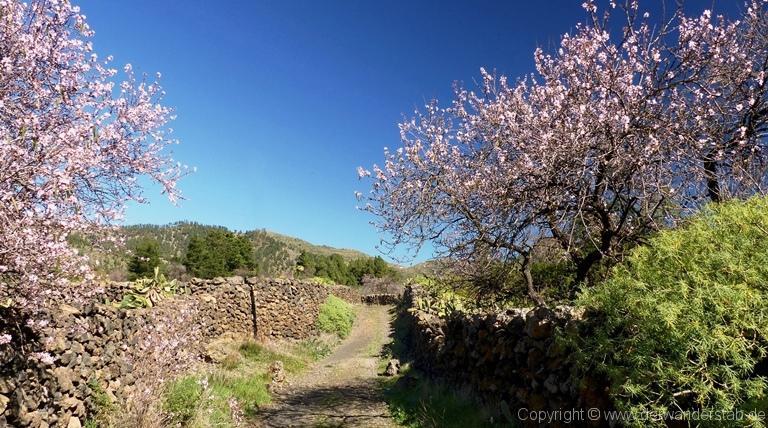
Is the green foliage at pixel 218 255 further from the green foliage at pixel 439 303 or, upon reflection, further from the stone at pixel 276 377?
the stone at pixel 276 377

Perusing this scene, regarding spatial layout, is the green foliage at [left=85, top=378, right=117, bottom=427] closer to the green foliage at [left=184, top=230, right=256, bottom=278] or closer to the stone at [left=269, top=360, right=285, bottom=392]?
the stone at [left=269, top=360, right=285, bottom=392]

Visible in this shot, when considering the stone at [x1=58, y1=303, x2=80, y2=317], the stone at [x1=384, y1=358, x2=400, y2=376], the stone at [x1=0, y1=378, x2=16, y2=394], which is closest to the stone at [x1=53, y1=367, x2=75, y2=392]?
the stone at [x1=58, y1=303, x2=80, y2=317]

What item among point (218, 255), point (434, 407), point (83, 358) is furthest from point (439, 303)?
point (218, 255)

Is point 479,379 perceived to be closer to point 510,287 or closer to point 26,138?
point 510,287

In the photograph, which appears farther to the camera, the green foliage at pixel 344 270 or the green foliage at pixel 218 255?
the green foliage at pixel 344 270

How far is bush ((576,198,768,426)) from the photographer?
9.55 ft

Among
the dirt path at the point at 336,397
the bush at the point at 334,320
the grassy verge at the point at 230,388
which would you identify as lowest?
the dirt path at the point at 336,397

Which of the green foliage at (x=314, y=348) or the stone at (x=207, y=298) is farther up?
the stone at (x=207, y=298)

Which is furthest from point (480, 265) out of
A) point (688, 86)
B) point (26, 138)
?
point (26, 138)

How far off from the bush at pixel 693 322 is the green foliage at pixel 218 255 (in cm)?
4476

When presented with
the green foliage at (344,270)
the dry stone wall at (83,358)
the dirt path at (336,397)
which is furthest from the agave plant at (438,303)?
the green foliage at (344,270)

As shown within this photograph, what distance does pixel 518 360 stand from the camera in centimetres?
639

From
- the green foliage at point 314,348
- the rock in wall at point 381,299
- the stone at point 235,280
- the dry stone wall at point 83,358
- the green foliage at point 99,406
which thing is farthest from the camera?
the rock in wall at point 381,299

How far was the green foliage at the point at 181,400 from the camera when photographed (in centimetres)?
731
